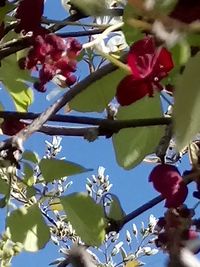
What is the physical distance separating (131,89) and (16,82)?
0.20 meters

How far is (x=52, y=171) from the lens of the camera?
65 cm

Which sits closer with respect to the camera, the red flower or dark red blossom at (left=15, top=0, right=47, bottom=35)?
the red flower

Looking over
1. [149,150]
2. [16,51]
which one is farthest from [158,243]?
[16,51]

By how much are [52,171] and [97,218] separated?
0.07 meters

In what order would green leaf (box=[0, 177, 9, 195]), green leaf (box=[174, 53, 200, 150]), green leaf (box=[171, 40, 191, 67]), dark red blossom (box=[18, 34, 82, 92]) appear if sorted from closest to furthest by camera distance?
1. green leaf (box=[174, 53, 200, 150])
2. green leaf (box=[171, 40, 191, 67])
3. dark red blossom (box=[18, 34, 82, 92])
4. green leaf (box=[0, 177, 9, 195])

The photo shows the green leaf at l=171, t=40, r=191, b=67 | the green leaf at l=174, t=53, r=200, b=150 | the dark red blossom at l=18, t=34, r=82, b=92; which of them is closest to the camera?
the green leaf at l=174, t=53, r=200, b=150

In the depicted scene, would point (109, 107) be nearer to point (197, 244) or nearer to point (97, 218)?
point (97, 218)

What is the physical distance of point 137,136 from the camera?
1.90 feet

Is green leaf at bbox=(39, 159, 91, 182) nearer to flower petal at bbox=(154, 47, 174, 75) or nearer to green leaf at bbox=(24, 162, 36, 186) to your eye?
green leaf at bbox=(24, 162, 36, 186)

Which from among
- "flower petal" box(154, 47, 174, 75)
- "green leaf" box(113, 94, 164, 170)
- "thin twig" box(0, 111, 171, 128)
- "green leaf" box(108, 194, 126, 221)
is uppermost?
"flower petal" box(154, 47, 174, 75)

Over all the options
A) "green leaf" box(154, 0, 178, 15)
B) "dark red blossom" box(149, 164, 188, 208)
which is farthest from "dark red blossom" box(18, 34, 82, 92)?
"green leaf" box(154, 0, 178, 15)

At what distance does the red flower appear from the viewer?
1.52 feet

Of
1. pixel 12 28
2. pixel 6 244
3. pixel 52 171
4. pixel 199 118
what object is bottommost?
pixel 6 244

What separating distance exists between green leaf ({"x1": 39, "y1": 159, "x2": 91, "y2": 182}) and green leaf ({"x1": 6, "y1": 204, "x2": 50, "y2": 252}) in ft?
0.12
